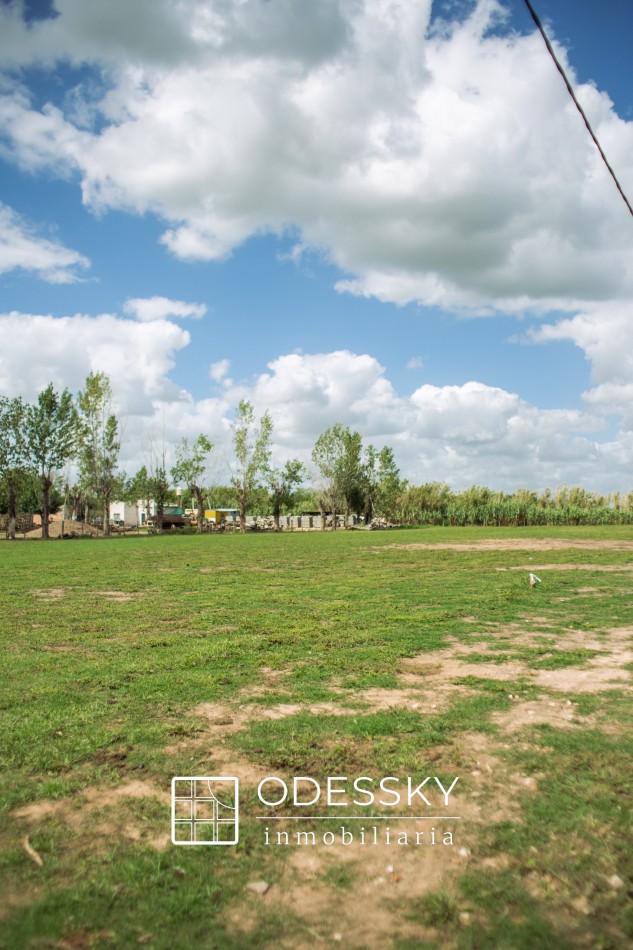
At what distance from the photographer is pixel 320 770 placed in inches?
165

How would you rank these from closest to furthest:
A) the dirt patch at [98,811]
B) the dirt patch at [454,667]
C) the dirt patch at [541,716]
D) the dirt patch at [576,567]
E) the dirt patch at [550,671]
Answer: the dirt patch at [98,811] → the dirt patch at [541,716] → the dirt patch at [550,671] → the dirt patch at [454,667] → the dirt patch at [576,567]

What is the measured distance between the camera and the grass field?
8.94 feet

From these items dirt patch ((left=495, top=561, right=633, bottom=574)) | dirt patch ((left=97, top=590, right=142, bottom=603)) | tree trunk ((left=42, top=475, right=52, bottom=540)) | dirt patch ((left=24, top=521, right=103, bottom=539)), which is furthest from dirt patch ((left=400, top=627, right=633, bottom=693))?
dirt patch ((left=24, top=521, right=103, bottom=539))

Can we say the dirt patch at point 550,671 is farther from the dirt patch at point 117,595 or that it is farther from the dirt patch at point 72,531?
the dirt patch at point 72,531

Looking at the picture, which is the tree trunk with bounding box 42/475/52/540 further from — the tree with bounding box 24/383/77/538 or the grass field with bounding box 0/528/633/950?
the grass field with bounding box 0/528/633/950

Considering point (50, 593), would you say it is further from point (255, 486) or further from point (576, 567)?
point (255, 486)

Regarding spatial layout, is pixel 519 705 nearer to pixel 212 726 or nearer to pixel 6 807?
pixel 212 726

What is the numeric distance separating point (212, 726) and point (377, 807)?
1.82 metres

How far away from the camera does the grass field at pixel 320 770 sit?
8.94 feet

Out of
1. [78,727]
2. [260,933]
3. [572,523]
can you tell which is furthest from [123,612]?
[572,523]

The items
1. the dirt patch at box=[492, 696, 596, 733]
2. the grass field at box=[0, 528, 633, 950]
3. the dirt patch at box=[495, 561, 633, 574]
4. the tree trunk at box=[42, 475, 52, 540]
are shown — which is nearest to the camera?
the grass field at box=[0, 528, 633, 950]

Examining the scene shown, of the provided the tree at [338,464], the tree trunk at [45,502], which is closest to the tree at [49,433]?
the tree trunk at [45,502]

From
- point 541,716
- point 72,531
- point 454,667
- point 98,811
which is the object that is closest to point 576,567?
point 454,667

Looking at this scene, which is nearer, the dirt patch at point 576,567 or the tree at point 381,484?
the dirt patch at point 576,567
